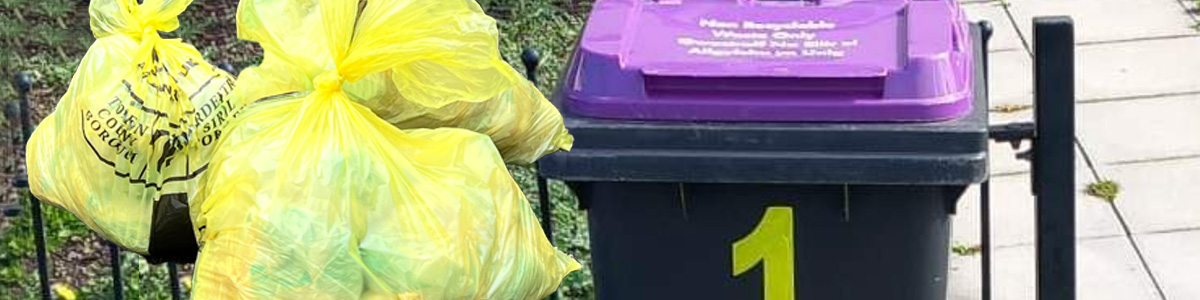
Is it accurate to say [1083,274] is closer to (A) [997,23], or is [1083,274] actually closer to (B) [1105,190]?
(B) [1105,190]

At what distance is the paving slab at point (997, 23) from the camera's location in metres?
6.05

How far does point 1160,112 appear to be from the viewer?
216 inches

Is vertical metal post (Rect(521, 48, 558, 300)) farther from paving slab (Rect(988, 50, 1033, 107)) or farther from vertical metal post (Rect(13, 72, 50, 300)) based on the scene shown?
paving slab (Rect(988, 50, 1033, 107))

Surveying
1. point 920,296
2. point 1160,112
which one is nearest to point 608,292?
point 920,296

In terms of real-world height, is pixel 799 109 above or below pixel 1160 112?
above

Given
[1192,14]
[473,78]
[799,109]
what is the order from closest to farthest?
1. [473,78]
2. [799,109]
3. [1192,14]

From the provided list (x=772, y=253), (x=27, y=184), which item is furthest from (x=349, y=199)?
(x=27, y=184)

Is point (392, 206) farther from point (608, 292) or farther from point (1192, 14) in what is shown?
point (1192, 14)

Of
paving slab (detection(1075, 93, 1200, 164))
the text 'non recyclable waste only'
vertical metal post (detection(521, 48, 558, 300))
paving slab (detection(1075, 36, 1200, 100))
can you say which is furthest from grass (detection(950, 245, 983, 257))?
the text 'non recyclable waste only'

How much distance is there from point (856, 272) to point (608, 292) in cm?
45

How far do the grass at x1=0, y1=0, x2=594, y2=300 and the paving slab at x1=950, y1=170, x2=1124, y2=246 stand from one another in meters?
0.98

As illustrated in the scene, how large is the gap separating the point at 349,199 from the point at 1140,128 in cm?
355

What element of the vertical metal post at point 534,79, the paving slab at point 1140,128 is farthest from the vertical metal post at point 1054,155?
the paving slab at point 1140,128

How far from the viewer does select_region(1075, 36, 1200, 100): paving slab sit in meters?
5.65
